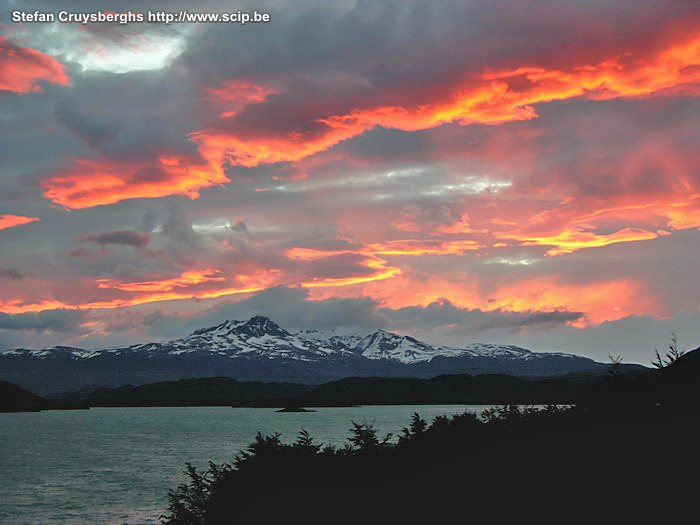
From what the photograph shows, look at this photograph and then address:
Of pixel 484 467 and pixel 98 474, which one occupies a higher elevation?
pixel 484 467

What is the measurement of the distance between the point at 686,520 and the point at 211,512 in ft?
70.2

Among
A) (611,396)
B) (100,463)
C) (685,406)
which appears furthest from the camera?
(100,463)

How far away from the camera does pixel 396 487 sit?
104ft

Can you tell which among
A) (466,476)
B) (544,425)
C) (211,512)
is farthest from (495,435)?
(211,512)

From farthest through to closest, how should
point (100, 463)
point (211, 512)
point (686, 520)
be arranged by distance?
point (100, 463)
point (211, 512)
point (686, 520)

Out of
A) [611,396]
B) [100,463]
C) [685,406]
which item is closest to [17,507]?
[100,463]

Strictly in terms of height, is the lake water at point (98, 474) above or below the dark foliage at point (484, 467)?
below

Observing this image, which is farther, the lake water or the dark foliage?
the lake water

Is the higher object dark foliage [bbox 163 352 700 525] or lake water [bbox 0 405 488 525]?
dark foliage [bbox 163 352 700 525]

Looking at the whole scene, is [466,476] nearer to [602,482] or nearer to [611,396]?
[602,482]

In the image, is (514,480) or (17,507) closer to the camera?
(514,480)

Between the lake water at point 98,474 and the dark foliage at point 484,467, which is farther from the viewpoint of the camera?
the lake water at point 98,474

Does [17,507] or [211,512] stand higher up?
[211,512]

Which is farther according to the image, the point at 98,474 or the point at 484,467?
the point at 98,474
